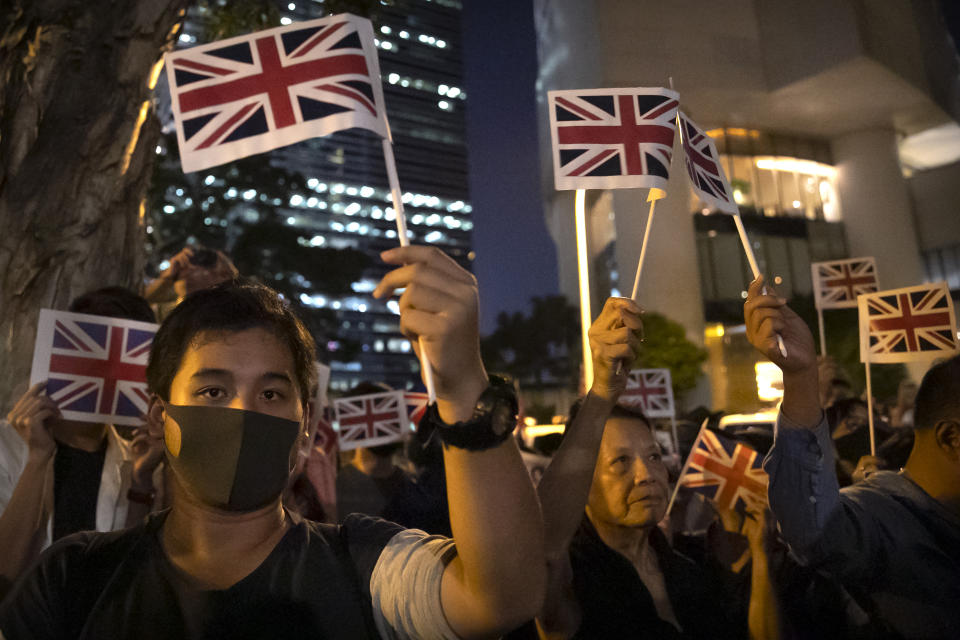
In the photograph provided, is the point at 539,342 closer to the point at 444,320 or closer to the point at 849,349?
the point at 849,349

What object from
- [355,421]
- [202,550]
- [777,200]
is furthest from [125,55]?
[777,200]

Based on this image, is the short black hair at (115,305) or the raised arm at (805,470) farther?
the short black hair at (115,305)

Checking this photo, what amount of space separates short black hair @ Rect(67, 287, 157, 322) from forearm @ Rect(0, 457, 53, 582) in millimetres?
955

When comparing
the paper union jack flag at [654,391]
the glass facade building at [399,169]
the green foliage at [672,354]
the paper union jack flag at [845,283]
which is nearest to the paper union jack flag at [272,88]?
the paper union jack flag at [845,283]

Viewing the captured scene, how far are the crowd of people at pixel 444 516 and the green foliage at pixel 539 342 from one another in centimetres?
3874

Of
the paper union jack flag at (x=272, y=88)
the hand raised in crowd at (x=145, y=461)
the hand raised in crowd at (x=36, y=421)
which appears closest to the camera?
the paper union jack flag at (x=272, y=88)

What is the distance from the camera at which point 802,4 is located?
3734 cm

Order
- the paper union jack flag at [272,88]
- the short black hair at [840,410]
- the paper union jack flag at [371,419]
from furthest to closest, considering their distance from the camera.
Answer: the paper union jack flag at [371,419]
the short black hair at [840,410]
the paper union jack flag at [272,88]

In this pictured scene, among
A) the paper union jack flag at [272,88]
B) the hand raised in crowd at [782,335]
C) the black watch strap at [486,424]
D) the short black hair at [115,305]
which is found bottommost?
the black watch strap at [486,424]

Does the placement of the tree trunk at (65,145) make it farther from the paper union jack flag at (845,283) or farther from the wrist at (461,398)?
the paper union jack flag at (845,283)

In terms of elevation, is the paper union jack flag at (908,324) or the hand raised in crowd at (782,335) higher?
the paper union jack flag at (908,324)

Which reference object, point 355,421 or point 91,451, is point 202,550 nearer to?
point 91,451

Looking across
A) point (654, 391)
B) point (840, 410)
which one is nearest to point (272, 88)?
point (840, 410)

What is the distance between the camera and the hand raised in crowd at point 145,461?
8.72 feet
